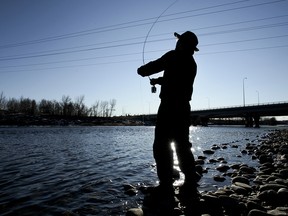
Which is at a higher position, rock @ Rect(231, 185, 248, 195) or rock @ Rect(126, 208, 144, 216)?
rock @ Rect(126, 208, 144, 216)

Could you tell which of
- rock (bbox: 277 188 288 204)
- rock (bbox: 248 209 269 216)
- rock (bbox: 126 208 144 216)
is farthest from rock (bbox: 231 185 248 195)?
rock (bbox: 126 208 144 216)

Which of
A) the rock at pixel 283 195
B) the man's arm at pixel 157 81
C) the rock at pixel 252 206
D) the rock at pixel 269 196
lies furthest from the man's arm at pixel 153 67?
the rock at pixel 283 195

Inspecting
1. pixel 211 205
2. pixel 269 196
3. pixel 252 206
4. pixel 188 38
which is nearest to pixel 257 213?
pixel 252 206

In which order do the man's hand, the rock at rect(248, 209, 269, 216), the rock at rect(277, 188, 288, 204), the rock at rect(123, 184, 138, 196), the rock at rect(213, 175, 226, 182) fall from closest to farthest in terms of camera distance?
the rock at rect(248, 209, 269, 216), the rock at rect(277, 188, 288, 204), the rock at rect(123, 184, 138, 196), the man's hand, the rock at rect(213, 175, 226, 182)

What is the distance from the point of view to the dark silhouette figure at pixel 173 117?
4309mm

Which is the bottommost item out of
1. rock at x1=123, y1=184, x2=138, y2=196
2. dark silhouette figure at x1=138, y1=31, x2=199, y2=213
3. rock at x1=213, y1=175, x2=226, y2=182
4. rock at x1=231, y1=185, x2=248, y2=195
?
rock at x1=213, y1=175, x2=226, y2=182

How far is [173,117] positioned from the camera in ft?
14.4

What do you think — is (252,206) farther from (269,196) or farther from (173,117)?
(173,117)

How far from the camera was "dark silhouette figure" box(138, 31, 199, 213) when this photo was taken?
4309mm

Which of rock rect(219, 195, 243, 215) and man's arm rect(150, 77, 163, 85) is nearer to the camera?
rock rect(219, 195, 243, 215)

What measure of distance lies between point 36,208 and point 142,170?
373 centimetres

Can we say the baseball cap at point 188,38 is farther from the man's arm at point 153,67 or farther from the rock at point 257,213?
the rock at point 257,213

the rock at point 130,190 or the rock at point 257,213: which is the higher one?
the rock at point 257,213

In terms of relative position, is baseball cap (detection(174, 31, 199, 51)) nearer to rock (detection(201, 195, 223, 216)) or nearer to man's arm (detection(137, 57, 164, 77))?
man's arm (detection(137, 57, 164, 77))
